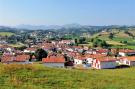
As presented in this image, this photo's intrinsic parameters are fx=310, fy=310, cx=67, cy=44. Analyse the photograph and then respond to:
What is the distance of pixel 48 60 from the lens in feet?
216

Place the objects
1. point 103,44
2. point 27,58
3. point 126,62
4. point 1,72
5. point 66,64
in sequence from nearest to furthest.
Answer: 1. point 1,72
2. point 66,64
3. point 126,62
4. point 27,58
5. point 103,44

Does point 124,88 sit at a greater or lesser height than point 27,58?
greater

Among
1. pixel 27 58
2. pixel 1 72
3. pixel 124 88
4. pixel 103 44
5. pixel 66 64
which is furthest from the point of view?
pixel 103 44

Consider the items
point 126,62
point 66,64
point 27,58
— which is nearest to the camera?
point 66,64

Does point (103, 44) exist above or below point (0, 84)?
below

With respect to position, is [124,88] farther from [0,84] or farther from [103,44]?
[103,44]

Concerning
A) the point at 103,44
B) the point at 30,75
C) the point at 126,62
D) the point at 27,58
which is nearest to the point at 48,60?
the point at 27,58

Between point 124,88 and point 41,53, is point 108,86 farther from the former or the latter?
point 41,53

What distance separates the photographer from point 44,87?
17219mm

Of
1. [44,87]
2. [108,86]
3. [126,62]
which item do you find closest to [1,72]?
[44,87]

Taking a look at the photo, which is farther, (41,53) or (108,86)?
(41,53)

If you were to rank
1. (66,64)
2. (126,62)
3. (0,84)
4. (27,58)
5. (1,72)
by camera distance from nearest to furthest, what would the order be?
1. (0,84)
2. (1,72)
3. (66,64)
4. (126,62)
5. (27,58)

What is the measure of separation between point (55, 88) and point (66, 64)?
48.6 metres

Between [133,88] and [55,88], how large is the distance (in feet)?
A: 16.5
